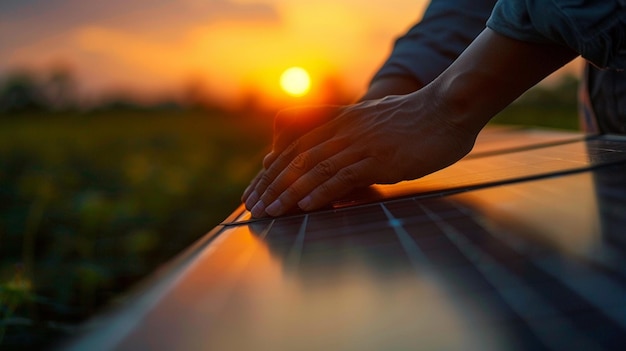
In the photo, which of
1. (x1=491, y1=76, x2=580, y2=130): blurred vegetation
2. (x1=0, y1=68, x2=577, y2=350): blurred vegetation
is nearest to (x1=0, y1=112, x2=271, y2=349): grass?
(x1=0, y1=68, x2=577, y2=350): blurred vegetation

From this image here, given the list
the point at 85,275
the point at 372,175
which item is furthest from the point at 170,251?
the point at 372,175

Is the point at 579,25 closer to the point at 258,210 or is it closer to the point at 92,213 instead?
the point at 258,210

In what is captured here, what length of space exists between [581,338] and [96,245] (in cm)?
241

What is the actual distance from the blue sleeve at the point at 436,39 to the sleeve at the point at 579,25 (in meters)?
0.79

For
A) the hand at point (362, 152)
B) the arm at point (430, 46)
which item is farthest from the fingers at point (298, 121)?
the arm at point (430, 46)

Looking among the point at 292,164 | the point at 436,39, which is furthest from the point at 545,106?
the point at 292,164

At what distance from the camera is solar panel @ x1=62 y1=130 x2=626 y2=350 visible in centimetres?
42

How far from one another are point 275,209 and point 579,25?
607 millimetres

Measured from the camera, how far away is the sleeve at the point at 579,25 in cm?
112

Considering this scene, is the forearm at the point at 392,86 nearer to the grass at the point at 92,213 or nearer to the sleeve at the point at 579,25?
the sleeve at the point at 579,25

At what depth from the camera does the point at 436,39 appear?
2.07m

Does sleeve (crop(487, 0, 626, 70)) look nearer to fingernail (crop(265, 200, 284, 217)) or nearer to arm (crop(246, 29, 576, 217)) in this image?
arm (crop(246, 29, 576, 217))

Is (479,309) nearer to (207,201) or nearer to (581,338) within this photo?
(581,338)

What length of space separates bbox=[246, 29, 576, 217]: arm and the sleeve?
5 centimetres
